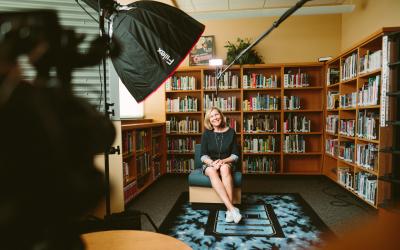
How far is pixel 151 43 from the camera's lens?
2.78 ft

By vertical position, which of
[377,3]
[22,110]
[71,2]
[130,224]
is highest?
[377,3]

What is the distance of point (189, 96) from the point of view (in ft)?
15.7

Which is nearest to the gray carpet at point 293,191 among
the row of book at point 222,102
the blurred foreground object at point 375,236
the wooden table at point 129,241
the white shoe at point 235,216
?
the white shoe at point 235,216

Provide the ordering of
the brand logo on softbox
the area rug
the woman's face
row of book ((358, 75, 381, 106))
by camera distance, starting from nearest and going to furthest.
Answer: the brand logo on softbox, the area rug, row of book ((358, 75, 381, 106)), the woman's face


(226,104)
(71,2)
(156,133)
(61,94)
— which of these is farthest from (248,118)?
(61,94)

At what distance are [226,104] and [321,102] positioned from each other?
5.41 feet

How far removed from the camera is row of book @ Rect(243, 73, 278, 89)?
450 cm

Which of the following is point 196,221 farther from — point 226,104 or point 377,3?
point 377,3

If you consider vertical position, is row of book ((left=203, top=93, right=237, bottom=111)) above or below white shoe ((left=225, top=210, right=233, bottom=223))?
above

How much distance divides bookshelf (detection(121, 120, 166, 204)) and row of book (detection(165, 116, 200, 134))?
121mm

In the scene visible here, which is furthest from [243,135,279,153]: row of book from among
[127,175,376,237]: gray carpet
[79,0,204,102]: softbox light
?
[79,0,204,102]: softbox light

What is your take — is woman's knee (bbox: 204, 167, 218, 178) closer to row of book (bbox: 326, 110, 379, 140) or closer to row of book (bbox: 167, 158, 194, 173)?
row of book (bbox: 326, 110, 379, 140)

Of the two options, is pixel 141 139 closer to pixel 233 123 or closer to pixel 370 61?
pixel 233 123

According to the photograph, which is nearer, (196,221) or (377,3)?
(196,221)
